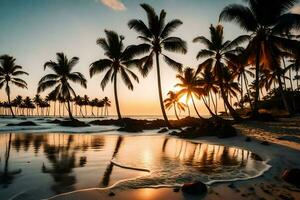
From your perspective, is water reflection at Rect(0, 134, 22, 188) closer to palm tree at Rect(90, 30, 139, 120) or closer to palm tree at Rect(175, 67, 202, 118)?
palm tree at Rect(90, 30, 139, 120)

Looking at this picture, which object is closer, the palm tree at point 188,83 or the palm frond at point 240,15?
the palm frond at point 240,15

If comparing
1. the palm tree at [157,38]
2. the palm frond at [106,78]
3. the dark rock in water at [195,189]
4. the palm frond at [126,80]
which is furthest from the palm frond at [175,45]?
the dark rock in water at [195,189]

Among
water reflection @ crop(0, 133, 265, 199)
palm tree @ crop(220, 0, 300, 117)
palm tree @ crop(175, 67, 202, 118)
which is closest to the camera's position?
water reflection @ crop(0, 133, 265, 199)

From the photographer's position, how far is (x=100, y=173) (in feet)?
Result: 27.1

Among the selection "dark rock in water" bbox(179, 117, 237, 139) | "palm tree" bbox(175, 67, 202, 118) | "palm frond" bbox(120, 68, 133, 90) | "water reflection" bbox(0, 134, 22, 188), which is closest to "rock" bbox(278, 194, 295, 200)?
"water reflection" bbox(0, 134, 22, 188)

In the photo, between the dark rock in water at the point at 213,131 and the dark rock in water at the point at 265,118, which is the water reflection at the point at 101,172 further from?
the dark rock in water at the point at 265,118

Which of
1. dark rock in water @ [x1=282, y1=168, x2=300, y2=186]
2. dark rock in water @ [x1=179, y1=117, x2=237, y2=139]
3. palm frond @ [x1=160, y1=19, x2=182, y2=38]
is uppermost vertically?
palm frond @ [x1=160, y1=19, x2=182, y2=38]

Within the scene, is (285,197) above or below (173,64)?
below

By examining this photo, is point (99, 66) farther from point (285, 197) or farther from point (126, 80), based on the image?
point (285, 197)

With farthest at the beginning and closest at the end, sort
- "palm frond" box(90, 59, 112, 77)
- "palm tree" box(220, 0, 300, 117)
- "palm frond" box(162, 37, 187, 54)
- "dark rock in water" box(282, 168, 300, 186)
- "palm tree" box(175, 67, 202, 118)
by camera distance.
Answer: "palm tree" box(175, 67, 202, 118)
"palm frond" box(90, 59, 112, 77)
"palm frond" box(162, 37, 187, 54)
"palm tree" box(220, 0, 300, 117)
"dark rock in water" box(282, 168, 300, 186)

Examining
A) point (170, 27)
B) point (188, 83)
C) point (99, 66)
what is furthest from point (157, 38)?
point (188, 83)

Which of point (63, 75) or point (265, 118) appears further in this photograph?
point (63, 75)

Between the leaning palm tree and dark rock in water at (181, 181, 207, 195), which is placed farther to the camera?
the leaning palm tree

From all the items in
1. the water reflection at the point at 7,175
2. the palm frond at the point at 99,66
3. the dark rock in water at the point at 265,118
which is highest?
the palm frond at the point at 99,66
